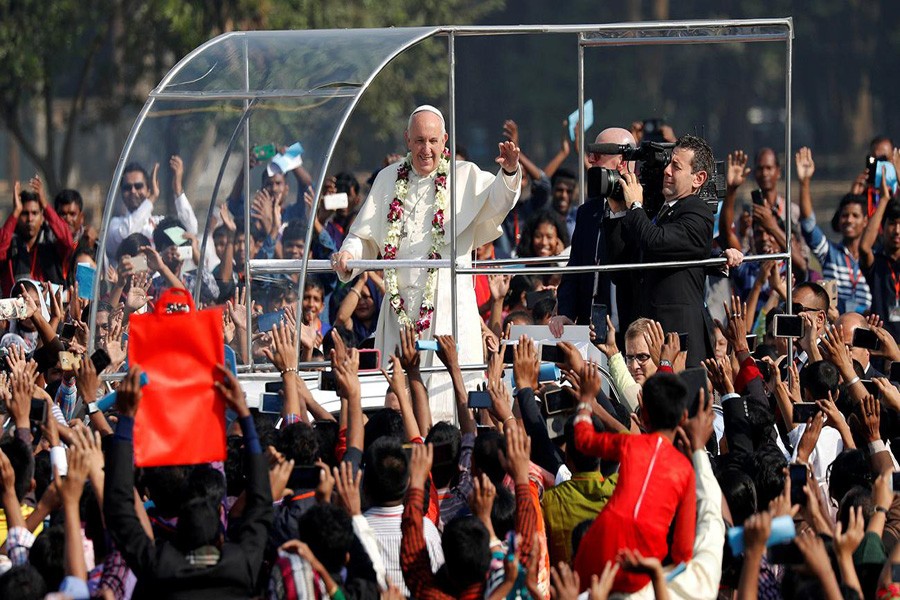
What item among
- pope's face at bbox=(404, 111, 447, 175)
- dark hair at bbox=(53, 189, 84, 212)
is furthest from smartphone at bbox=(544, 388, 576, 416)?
dark hair at bbox=(53, 189, 84, 212)

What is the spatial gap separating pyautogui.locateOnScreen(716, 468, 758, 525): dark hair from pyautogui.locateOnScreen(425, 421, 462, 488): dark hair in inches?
40.5

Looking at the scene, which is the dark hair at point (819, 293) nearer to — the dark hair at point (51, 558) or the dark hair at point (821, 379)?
the dark hair at point (821, 379)

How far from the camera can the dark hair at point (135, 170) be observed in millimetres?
8883

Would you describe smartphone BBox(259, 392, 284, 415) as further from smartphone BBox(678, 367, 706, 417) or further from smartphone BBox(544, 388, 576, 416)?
smartphone BBox(678, 367, 706, 417)

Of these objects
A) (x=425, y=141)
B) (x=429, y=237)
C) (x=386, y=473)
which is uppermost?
(x=425, y=141)

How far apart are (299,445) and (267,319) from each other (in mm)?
2769

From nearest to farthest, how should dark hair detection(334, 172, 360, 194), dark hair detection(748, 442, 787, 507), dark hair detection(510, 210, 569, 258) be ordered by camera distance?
dark hair detection(748, 442, 787, 507), dark hair detection(510, 210, 569, 258), dark hair detection(334, 172, 360, 194)

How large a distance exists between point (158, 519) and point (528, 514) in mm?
1260

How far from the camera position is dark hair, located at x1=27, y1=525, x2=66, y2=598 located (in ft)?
18.1

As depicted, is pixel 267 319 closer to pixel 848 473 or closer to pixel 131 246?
pixel 131 246

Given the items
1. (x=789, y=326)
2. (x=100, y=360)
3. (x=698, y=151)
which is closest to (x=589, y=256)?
(x=698, y=151)

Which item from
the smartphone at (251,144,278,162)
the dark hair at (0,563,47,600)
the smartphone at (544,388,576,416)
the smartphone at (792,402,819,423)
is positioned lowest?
the dark hair at (0,563,47,600)

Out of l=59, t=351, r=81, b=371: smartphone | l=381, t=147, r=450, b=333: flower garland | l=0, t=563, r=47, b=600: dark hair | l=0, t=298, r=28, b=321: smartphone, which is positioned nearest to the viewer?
l=0, t=563, r=47, b=600: dark hair

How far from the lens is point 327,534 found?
5215mm
